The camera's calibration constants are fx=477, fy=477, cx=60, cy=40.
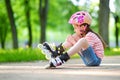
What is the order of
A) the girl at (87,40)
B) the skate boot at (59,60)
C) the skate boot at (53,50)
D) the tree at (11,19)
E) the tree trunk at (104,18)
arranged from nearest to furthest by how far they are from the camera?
1. the skate boot at (59,60)
2. the skate boot at (53,50)
3. the girl at (87,40)
4. the tree trunk at (104,18)
5. the tree at (11,19)

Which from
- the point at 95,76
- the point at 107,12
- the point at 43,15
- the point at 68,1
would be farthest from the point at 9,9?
the point at 95,76

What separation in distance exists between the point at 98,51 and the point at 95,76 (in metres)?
2.37

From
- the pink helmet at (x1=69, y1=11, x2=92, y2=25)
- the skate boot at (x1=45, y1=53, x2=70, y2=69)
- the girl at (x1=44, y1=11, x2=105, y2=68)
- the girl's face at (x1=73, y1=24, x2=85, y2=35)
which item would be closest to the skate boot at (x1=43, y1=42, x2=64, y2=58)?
the girl at (x1=44, y1=11, x2=105, y2=68)

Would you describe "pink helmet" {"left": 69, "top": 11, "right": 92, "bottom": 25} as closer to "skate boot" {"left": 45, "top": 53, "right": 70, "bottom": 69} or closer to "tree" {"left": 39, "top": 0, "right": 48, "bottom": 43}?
"skate boot" {"left": 45, "top": 53, "right": 70, "bottom": 69}

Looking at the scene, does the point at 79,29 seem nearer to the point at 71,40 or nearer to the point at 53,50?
the point at 71,40

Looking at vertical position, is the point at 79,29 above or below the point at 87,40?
above

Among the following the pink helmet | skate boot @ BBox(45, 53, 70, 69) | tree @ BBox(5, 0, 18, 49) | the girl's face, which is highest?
tree @ BBox(5, 0, 18, 49)

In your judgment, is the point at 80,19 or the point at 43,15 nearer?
the point at 80,19

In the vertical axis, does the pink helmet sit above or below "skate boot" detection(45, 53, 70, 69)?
above

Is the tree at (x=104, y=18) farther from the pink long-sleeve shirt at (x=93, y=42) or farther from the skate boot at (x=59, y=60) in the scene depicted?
the skate boot at (x=59, y=60)

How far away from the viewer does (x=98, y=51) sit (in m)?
9.09

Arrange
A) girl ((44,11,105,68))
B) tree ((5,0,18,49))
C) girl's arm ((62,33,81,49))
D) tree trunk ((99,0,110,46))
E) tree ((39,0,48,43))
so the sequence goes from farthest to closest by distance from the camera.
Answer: tree ((39,0,48,43)) < tree ((5,0,18,49)) < tree trunk ((99,0,110,46)) < girl's arm ((62,33,81,49)) < girl ((44,11,105,68))

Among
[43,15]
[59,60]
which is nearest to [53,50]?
[59,60]

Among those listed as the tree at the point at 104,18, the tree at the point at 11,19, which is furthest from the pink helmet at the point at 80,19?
the tree at the point at 11,19
